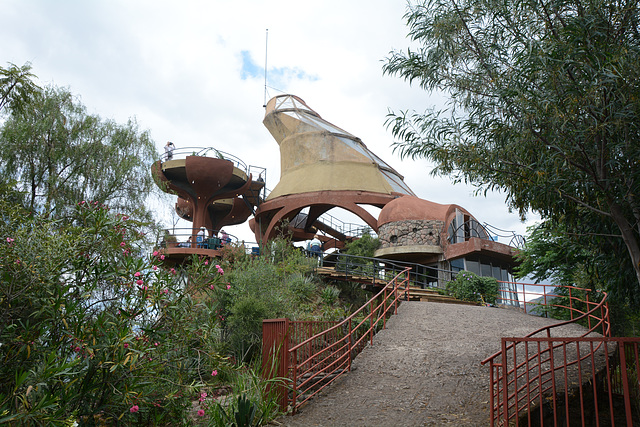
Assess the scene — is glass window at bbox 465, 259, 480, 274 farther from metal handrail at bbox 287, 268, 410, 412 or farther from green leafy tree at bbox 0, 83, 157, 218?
green leafy tree at bbox 0, 83, 157, 218

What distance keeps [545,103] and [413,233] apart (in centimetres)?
1556

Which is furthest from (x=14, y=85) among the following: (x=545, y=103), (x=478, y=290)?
(x=478, y=290)

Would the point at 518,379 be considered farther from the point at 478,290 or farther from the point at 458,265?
the point at 458,265

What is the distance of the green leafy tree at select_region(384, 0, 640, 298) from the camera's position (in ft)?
19.3

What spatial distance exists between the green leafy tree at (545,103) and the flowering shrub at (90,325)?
14.7 ft

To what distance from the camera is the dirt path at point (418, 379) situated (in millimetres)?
6391

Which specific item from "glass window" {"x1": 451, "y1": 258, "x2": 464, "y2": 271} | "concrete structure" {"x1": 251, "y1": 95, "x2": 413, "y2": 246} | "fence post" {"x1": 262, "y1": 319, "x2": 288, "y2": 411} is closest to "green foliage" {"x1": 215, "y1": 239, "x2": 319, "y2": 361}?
"fence post" {"x1": 262, "y1": 319, "x2": 288, "y2": 411}

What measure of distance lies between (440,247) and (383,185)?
648 cm

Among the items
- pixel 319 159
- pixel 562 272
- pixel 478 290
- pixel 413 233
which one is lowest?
pixel 478 290

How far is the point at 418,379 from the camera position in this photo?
783 centimetres

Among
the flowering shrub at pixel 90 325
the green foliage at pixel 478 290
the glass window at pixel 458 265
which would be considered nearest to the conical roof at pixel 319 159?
the glass window at pixel 458 265

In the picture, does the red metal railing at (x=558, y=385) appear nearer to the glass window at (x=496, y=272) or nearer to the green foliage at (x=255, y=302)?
the green foliage at (x=255, y=302)

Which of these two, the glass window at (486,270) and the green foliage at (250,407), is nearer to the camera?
the green foliage at (250,407)

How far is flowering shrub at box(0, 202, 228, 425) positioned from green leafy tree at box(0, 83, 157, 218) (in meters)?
6.35
